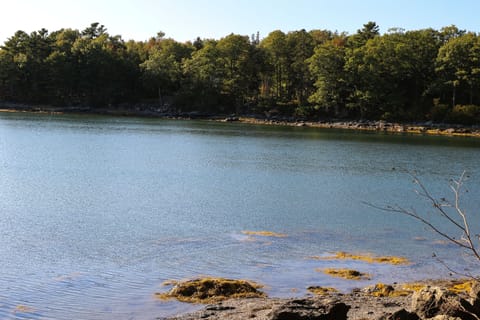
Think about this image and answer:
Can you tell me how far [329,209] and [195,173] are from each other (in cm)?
1306

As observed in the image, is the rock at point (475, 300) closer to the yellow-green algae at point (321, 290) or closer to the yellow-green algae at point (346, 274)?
the yellow-green algae at point (321, 290)

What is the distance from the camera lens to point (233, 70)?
99625mm

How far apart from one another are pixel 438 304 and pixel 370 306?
2940mm

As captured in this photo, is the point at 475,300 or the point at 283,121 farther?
the point at 283,121

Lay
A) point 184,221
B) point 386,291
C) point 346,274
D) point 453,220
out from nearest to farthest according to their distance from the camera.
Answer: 1. point 386,291
2. point 453,220
3. point 346,274
4. point 184,221

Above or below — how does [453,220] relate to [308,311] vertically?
above

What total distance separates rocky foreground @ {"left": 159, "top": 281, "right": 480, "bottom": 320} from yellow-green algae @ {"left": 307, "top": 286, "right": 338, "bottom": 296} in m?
0.30

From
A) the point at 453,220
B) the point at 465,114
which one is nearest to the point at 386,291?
the point at 453,220

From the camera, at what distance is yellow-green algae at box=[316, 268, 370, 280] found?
50.2ft

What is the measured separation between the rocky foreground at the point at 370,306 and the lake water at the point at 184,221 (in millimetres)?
1070

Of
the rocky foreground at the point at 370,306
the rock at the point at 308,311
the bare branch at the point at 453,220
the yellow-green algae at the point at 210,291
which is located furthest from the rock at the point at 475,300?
the yellow-green algae at the point at 210,291

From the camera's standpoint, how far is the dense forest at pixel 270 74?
86.1 metres

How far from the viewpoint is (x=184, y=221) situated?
22.2m

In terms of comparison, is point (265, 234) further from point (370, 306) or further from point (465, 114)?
point (465, 114)
